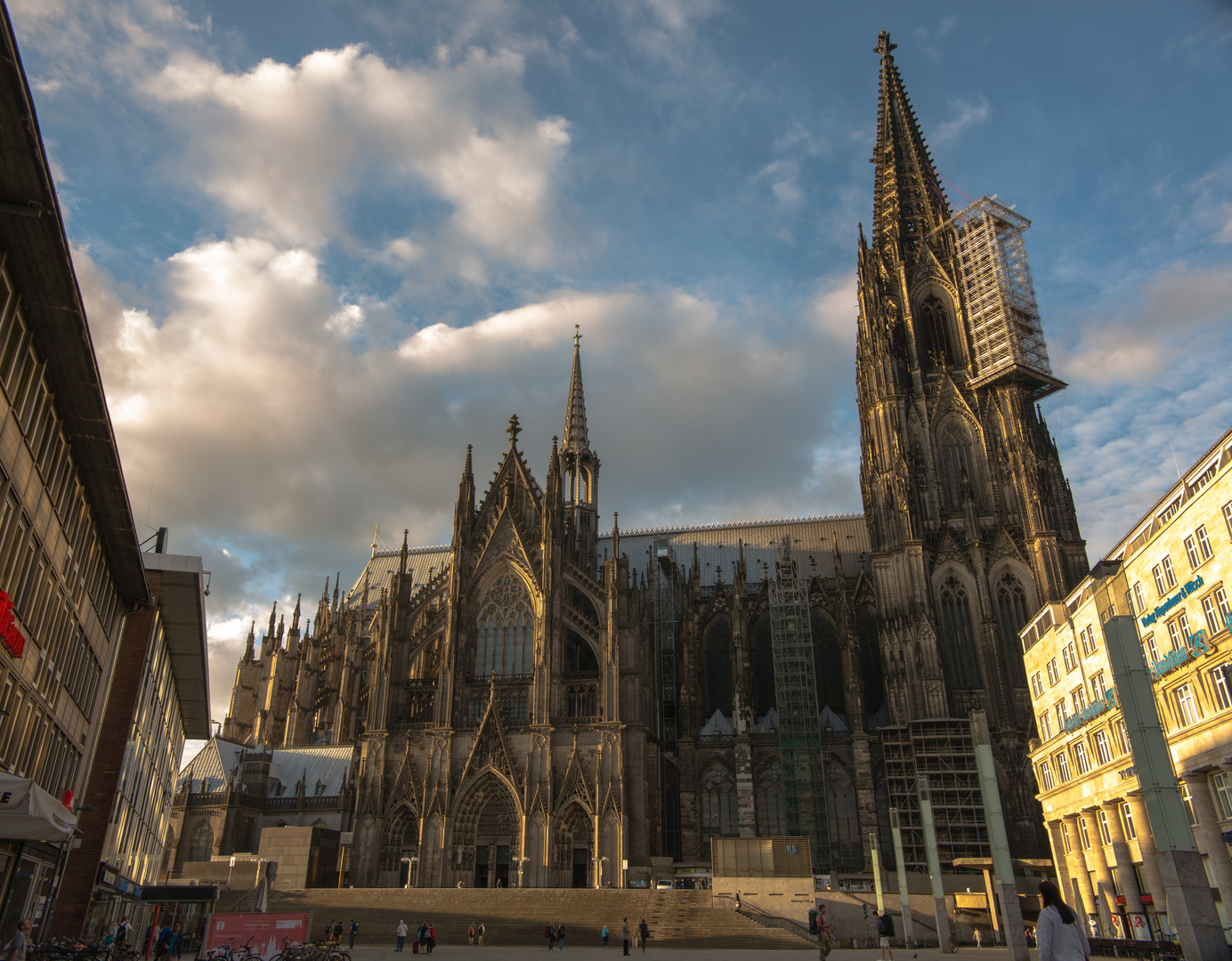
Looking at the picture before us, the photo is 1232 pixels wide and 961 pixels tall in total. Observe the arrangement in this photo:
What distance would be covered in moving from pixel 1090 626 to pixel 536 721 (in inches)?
1049

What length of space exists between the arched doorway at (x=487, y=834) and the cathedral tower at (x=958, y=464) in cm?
2132

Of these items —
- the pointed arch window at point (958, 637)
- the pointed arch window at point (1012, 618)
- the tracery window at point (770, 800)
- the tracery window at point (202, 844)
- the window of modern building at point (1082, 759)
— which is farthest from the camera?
the tracery window at point (202, 844)

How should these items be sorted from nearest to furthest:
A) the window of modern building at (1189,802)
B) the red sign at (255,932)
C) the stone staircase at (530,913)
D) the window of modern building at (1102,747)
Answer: the red sign at (255,932) < the window of modern building at (1189,802) < the window of modern building at (1102,747) < the stone staircase at (530,913)

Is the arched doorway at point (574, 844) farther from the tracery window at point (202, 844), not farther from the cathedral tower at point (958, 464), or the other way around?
the tracery window at point (202, 844)

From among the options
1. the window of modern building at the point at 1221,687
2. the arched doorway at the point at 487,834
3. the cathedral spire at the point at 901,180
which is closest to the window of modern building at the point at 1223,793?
the window of modern building at the point at 1221,687

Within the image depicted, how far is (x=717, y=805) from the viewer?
5312 centimetres

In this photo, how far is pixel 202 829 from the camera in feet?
174

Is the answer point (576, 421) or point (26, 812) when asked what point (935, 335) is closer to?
point (576, 421)

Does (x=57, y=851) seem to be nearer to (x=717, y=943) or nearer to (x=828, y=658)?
(x=717, y=943)

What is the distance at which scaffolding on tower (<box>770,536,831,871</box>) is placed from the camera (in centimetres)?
5016

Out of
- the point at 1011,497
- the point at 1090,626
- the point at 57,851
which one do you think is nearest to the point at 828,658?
the point at 1011,497

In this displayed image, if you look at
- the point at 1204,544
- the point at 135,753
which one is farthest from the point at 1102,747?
the point at 135,753

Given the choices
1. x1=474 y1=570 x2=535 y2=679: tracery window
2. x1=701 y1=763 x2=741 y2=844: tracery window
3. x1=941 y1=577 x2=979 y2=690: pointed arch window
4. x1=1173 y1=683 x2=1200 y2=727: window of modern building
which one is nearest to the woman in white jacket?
x1=1173 y1=683 x2=1200 y2=727: window of modern building

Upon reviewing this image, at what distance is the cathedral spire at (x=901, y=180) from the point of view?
67.4 metres
